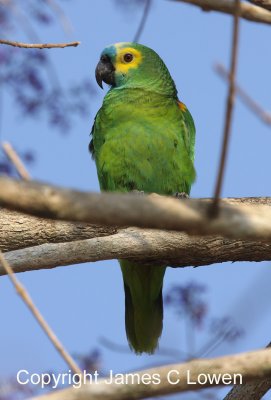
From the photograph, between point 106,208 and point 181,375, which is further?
point 181,375

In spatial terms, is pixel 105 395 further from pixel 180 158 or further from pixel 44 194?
pixel 180 158

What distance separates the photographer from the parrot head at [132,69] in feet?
16.0

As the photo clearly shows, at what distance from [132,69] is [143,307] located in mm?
1711

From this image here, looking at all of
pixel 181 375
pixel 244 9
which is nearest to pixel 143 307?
pixel 181 375

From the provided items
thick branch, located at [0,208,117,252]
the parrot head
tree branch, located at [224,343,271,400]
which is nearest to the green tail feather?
thick branch, located at [0,208,117,252]

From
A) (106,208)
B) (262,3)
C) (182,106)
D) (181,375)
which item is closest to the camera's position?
(106,208)

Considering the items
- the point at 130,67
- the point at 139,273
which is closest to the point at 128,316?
the point at 139,273

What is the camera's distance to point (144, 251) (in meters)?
3.64

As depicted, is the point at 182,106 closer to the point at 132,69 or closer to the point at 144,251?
the point at 132,69

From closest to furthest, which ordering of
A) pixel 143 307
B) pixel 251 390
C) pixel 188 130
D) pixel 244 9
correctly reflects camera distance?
pixel 244 9
pixel 251 390
pixel 143 307
pixel 188 130

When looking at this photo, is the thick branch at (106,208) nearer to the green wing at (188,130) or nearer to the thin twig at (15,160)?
the thin twig at (15,160)

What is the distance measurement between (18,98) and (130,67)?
1.01m

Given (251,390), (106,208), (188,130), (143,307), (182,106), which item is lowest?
(251,390)

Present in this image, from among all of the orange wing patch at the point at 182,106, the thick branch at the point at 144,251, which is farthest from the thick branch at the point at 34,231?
the orange wing patch at the point at 182,106
